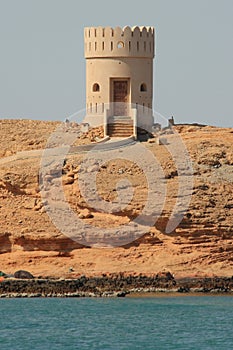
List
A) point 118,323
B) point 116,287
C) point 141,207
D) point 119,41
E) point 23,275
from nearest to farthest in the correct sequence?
point 118,323
point 116,287
point 23,275
point 141,207
point 119,41

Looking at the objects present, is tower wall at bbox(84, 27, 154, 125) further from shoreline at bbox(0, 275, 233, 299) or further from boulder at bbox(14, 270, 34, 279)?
shoreline at bbox(0, 275, 233, 299)

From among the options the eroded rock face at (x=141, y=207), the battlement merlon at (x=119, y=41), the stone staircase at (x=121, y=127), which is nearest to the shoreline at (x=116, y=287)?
the eroded rock face at (x=141, y=207)

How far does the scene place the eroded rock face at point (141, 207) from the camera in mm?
95125

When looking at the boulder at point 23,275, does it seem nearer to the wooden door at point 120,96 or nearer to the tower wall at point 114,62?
the tower wall at point 114,62

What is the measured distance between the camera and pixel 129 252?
95562 millimetres

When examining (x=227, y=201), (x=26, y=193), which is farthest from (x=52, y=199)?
(x=227, y=201)

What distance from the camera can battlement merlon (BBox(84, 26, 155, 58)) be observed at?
99.3 m

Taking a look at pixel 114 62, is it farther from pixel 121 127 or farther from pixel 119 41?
pixel 121 127

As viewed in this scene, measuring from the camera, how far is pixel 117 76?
99688 millimetres

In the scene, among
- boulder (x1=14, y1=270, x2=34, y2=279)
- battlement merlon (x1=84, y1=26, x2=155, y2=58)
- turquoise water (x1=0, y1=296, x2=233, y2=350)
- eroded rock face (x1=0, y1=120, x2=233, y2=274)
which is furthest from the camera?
battlement merlon (x1=84, y1=26, x2=155, y2=58)

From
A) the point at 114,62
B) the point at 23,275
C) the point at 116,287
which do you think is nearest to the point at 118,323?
the point at 116,287

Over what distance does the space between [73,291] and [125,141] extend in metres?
8.85

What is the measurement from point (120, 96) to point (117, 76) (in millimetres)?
957

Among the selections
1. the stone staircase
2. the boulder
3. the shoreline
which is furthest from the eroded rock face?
the boulder
